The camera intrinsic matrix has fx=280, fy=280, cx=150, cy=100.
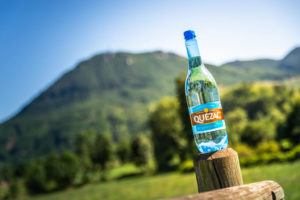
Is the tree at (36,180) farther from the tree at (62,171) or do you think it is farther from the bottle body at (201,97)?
the bottle body at (201,97)

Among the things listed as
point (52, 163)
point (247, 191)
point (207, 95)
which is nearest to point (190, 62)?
point (207, 95)

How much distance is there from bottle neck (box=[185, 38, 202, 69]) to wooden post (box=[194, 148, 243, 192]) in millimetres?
845

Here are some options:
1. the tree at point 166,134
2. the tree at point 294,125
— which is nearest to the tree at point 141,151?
the tree at point 166,134

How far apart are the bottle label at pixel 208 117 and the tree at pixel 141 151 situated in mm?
57966

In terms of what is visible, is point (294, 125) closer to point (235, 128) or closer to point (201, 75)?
point (235, 128)

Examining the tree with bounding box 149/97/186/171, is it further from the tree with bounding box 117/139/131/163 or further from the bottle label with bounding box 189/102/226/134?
the bottle label with bounding box 189/102/226/134

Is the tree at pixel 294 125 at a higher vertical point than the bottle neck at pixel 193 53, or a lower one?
lower

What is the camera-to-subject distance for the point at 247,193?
1484 millimetres

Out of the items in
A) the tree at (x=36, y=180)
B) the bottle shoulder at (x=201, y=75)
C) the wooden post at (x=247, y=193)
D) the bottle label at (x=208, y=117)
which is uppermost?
the bottle shoulder at (x=201, y=75)

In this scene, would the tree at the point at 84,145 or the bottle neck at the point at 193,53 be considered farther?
the tree at the point at 84,145

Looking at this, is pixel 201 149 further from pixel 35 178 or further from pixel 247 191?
pixel 35 178

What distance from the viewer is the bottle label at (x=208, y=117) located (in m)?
1.99

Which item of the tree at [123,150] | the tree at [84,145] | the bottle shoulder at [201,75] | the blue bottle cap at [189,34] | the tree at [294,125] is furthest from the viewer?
the tree at [123,150]

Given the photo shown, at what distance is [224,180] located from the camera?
1.70 meters
